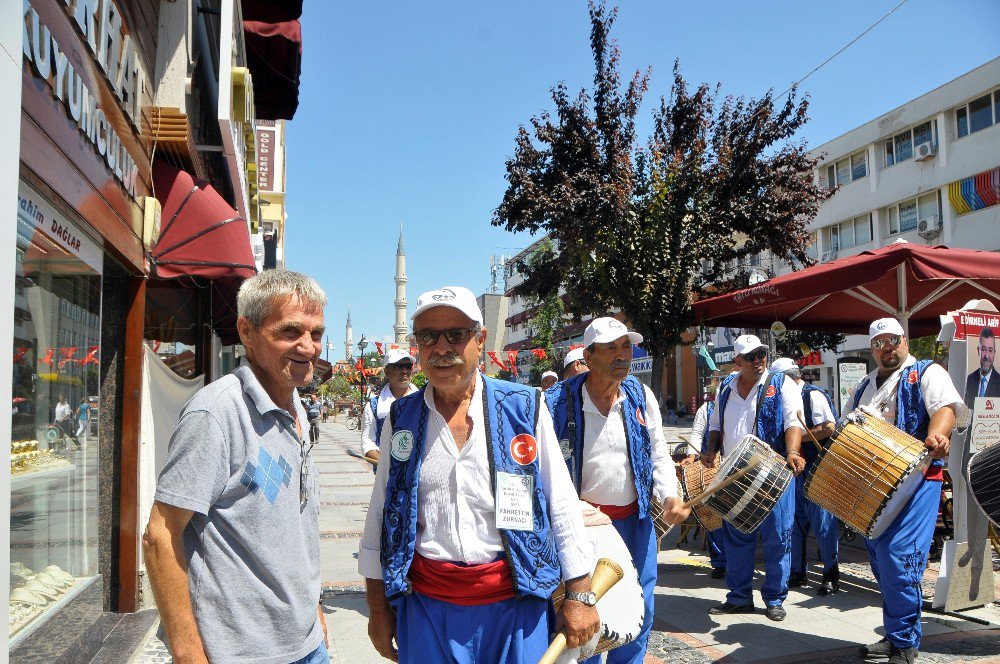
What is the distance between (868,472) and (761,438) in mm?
1524

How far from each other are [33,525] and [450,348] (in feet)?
10.3

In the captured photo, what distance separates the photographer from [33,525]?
4461 mm

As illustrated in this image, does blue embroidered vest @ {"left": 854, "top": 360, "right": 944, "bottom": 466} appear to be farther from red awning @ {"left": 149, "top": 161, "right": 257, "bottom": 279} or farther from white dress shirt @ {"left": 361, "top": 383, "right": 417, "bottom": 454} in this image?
red awning @ {"left": 149, "top": 161, "right": 257, "bottom": 279}

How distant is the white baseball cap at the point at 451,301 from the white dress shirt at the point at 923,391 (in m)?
3.62

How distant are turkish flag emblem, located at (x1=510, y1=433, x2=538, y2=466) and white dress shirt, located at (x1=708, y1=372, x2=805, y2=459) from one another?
3.94 metres

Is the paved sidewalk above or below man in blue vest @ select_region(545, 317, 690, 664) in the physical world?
below

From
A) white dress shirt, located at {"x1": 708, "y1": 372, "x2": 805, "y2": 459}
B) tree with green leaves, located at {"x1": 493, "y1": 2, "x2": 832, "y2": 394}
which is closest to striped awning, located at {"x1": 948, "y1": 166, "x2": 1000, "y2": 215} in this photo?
tree with green leaves, located at {"x1": 493, "y1": 2, "x2": 832, "y2": 394}

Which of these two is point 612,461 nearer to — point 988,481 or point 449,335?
point 449,335

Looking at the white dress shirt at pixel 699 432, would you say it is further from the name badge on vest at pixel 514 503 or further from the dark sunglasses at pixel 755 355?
the name badge on vest at pixel 514 503

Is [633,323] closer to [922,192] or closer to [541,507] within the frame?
[541,507]

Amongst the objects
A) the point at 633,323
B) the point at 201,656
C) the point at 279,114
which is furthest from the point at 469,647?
the point at 279,114

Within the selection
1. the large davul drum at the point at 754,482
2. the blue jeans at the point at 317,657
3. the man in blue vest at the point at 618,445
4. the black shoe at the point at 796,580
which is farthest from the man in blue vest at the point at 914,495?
the blue jeans at the point at 317,657

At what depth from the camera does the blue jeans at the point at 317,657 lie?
2410mm

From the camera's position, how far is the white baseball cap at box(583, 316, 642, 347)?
14.3ft
